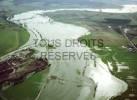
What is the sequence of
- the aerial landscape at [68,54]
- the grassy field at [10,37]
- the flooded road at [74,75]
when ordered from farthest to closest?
1. the grassy field at [10,37]
2. the aerial landscape at [68,54]
3. the flooded road at [74,75]

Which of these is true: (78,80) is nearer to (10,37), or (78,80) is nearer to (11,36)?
(10,37)

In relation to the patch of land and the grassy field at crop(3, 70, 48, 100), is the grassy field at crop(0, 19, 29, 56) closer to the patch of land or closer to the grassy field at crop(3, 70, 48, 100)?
the patch of land

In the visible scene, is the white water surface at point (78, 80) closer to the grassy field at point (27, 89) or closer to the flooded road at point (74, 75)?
the flooded road at point (74, 75)

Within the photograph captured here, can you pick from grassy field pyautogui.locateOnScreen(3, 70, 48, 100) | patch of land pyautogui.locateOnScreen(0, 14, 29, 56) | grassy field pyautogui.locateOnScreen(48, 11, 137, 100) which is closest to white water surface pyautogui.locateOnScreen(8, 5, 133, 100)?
grassy field pyautogui.locateOnScreen(3, 70, 48, 100)

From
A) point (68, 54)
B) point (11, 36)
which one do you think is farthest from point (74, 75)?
point (11, 36)

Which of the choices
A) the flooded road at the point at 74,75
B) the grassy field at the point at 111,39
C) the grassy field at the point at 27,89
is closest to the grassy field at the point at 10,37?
the flooded road at the point at 74,75

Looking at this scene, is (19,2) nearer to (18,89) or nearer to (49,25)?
(49,25)

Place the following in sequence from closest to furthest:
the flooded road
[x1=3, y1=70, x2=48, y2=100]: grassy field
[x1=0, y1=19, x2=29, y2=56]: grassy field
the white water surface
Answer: [x1=3, y1=70, x2=48, y2=100]: grassy field, the white water surface, the flooded road, [x1=0, y1=19, x2=29, y2=56]: grassy field

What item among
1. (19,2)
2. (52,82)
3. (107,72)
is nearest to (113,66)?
(107,72)
